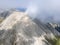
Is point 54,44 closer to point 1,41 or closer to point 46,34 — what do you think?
point 46,34

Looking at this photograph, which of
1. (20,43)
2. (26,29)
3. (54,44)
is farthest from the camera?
(54,44)

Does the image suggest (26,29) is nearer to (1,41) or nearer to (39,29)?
(39,29)

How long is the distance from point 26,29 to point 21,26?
5.18 m

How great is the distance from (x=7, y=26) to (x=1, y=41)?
1679 centimetres

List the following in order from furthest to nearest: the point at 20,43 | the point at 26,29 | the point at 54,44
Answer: the point at 54,44 → the point at 26,29 → the point at 20,43

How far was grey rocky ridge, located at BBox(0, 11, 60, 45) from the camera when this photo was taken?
16150cm

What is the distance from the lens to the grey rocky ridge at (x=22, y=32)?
161500 millimetres

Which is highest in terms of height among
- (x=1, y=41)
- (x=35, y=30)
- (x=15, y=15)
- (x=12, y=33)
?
(x=15, y=15)

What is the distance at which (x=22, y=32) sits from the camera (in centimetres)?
16762

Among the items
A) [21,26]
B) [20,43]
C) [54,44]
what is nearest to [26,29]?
[21,26]

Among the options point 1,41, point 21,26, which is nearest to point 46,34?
point 21,26

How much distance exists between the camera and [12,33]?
16838 cm

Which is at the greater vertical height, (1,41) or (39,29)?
(39,29)

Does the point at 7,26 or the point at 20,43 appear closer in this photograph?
the point at 20,43
